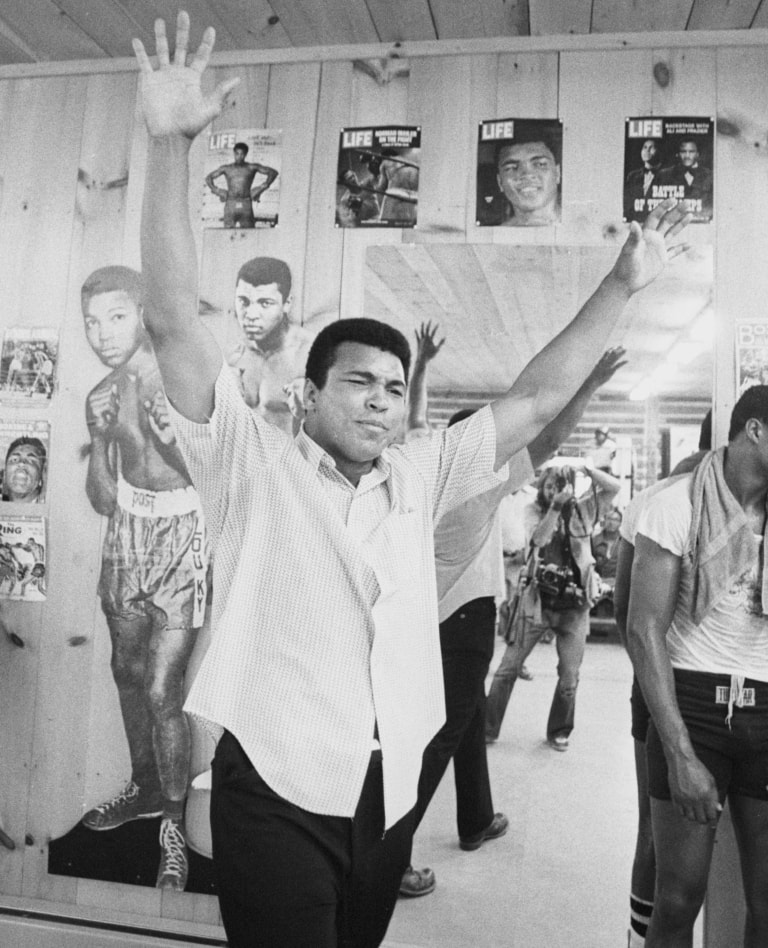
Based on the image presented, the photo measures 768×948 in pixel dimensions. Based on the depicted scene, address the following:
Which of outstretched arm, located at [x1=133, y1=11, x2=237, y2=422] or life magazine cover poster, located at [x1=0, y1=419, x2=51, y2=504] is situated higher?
outstretched arm, located at [x1=133, y1=11, x2=237, y2=422]

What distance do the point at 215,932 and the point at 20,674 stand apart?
1.00m

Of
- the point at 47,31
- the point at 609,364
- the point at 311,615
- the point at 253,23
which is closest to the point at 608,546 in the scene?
the point at 609,364

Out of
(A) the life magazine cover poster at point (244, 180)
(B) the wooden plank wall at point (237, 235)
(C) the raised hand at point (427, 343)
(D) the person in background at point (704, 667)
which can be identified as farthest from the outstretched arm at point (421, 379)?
A: (D) the person in background at point (704, 667)

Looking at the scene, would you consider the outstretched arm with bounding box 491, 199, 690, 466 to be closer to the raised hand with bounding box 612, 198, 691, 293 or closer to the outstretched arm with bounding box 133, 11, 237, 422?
the raised hand with bounding box 612, 198, 691, 293

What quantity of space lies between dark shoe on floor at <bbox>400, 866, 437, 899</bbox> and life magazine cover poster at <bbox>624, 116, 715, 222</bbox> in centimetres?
202

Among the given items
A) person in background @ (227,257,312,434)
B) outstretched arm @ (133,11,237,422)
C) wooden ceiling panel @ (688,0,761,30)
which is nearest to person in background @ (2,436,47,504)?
person in background @ (227,257,312,434)

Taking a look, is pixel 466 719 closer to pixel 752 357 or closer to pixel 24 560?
pixel 752 357

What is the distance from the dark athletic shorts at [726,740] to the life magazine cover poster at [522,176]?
143 cm

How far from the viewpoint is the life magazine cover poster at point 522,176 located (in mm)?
2547

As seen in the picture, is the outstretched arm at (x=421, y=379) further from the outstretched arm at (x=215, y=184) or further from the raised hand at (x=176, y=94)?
the raised hand at (x=176, y=94)

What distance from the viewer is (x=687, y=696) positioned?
196 cm

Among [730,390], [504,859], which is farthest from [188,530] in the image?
[730,390]

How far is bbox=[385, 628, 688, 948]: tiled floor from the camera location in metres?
2.37

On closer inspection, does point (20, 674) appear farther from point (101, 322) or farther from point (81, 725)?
point (101, 322)
